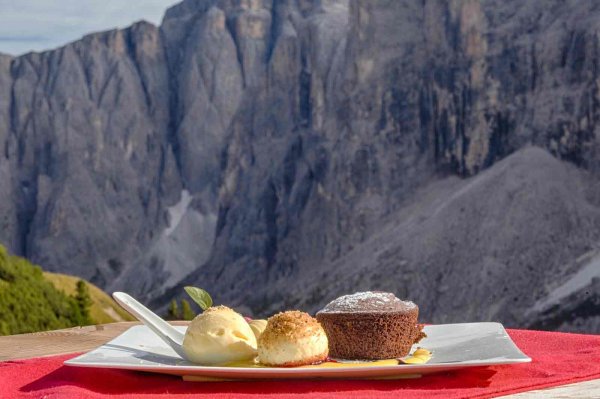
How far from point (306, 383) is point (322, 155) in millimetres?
98498

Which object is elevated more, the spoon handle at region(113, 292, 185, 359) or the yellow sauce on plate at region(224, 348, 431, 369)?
the spoon handle at region(113, 292, 185, 359)

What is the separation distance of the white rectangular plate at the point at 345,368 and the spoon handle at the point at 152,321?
6 cm

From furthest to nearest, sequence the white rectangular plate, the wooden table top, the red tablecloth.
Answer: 1. the wooden table top
2. the white rectangular plate
3. the red tablecloth

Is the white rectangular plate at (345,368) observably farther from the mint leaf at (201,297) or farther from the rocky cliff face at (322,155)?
the rocky cliff face at (322,155)

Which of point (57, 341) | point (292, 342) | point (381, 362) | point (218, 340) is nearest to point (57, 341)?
point (57, 341)

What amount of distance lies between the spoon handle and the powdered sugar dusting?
72 cm

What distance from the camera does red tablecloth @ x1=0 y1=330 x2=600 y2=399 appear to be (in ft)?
11.6

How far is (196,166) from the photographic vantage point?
152m

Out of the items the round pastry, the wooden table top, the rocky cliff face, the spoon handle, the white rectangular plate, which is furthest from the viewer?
the rocky cliff face

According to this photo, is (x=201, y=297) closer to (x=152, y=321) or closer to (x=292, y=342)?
(x=152, y=321)

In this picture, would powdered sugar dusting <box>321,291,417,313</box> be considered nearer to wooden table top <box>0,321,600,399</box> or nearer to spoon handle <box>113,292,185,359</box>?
spoon handle <box>113,292,185,359</box>

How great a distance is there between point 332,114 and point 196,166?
179ft

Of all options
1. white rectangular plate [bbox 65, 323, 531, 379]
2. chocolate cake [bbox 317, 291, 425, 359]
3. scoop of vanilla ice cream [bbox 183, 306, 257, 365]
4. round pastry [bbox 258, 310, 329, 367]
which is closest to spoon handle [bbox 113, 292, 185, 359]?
white rectangular plate [bbox 65, 323, 531, 379]

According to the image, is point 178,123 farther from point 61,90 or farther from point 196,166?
point 61,90
